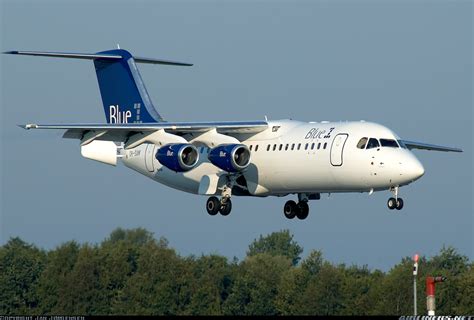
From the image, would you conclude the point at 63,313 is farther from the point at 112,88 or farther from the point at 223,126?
the point at 223,126

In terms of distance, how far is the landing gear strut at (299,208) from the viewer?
197ft

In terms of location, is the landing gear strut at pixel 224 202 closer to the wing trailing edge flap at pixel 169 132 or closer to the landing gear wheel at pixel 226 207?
the landing gear wheel at pixel 226 207

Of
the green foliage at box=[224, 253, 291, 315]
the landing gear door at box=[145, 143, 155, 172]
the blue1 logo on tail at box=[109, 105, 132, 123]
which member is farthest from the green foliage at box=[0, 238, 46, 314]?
the landing gear door at box=[145, 143, 155, 172]

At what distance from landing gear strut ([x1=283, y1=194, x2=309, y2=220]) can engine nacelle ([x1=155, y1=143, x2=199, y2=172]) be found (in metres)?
4.61

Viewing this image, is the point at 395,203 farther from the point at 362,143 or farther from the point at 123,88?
the point at 123,88

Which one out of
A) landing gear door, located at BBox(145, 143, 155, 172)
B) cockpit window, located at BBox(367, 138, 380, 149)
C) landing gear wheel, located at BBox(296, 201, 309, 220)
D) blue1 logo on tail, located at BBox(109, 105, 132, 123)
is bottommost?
landing gear wheel, located at BBox(296, 201, 309, 220)

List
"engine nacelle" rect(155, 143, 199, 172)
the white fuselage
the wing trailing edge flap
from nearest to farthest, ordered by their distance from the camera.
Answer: the white fuselage, "engine nacelle" rect(155, 143, 199, 172), the wing trailing edge flap

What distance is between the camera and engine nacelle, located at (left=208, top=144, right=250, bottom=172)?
56.7 m

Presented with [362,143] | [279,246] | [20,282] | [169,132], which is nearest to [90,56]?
[169,132]

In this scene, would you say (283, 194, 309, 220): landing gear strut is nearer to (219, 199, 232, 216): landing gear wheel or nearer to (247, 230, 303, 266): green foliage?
(219, 199, 232, 216): landing gear wheel

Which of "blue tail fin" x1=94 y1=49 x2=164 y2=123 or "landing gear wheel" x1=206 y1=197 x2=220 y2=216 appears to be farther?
"blue tail fin" x1=94 y1=49 x2=164 y2=123

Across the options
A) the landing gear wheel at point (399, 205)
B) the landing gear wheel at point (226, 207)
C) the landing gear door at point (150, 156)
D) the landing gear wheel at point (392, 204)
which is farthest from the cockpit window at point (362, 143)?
the landing gear door at point (150, 156)

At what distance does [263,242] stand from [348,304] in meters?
31.5

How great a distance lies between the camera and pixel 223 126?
58562 millimetres
